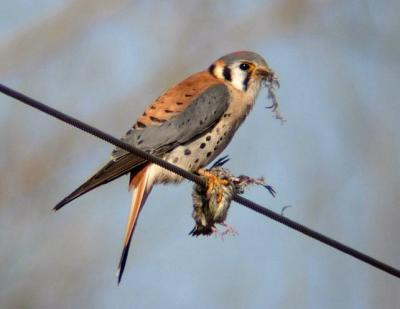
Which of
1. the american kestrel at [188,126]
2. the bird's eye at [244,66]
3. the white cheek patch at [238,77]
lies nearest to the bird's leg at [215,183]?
the american kestrel at [188,126]

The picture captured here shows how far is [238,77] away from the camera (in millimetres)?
6625

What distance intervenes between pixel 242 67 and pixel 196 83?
0.31 m

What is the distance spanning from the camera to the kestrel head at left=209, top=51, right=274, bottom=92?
6559mm

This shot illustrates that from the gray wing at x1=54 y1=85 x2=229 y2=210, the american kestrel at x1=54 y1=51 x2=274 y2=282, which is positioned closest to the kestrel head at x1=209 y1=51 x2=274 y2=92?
the american kestrel at x1=54 y1=51 x2=274 y2=282

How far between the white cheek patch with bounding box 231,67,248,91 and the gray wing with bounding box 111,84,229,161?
0.19 metres

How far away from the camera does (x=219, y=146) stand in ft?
20.5

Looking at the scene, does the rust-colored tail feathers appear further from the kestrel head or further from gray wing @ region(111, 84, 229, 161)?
the kestrel head

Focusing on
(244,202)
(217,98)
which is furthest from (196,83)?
(244,202)

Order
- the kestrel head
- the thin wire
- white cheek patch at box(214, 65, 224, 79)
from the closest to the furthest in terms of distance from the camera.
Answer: the thin wire, the kestrel head, white cheek patch at box(214, 65, 224, 79)

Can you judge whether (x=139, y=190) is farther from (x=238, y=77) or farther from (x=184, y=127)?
(x=238, y=77)

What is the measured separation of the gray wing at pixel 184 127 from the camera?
20.1 ft

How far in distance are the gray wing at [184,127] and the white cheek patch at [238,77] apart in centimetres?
19

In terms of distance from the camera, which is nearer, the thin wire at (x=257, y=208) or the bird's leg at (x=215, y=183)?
the thin wire at (x=257, y=208)

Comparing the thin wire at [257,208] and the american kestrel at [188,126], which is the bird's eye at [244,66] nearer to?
the american kestrel at [188,126]
